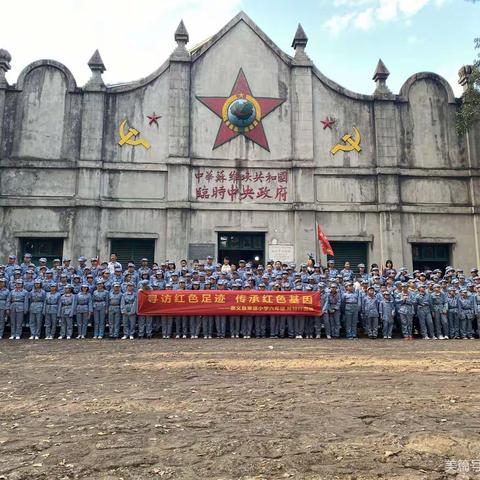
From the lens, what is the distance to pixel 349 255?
16.7 metres

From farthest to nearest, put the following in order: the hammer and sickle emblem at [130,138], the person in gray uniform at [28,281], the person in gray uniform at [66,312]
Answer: the hammer and sickle emblem at [130,138] < the person in gray uniform at [28,281] < the person in gray uniform at [66,312]

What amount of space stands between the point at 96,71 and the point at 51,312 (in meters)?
10.5

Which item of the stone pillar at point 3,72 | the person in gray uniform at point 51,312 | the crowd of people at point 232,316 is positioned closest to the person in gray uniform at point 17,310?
the crowd of people at point 232,316

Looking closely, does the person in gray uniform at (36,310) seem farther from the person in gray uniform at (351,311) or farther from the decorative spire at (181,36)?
the decorative spire at (181,36)

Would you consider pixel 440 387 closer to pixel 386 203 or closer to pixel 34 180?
pixel 386 203

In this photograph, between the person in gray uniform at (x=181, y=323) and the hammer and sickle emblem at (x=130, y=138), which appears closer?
the person in gray uniform at (x=181, y=323)

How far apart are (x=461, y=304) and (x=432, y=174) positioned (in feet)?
23.0

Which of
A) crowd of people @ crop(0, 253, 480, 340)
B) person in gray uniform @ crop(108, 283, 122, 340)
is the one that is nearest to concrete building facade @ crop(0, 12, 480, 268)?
crowd of people @ crop(0, 253, 480, 340)

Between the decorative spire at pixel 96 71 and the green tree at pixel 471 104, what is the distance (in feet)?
46.2

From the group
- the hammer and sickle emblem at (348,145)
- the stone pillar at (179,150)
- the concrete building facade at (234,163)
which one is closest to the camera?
the stone pillar at (179,150)

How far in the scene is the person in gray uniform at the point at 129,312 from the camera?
10.9m

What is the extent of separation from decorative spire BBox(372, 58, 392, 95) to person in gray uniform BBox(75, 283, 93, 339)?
1375 cm

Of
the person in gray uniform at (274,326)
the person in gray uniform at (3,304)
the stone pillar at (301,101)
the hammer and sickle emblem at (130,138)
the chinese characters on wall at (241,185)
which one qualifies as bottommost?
the person in gray uniform at (274,326)

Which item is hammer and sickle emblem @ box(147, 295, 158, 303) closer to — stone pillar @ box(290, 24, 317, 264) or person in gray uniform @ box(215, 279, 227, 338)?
person in gray uniform @ box(215, 279, 227, 338)
